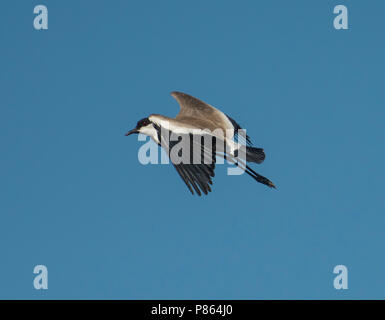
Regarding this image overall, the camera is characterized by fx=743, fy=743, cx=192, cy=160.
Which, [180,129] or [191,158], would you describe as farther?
[180,129]

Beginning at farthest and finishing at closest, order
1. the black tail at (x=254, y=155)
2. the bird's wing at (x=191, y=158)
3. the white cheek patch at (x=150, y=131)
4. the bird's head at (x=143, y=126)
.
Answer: the bird's head at (x=143, y=126) → the white cheek patch at (x=150, y=131) → the black tail at (x=254, y=155) → the bird's wing at (x=191, y=158)

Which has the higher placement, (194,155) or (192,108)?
(192,108)

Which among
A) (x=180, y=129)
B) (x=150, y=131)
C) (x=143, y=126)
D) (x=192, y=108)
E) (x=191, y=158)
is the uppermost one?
(x=192, y=108)

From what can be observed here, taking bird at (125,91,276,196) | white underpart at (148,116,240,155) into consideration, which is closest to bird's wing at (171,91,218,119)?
bird at (125,91,276,196)

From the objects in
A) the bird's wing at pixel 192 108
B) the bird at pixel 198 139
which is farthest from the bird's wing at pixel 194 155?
the bird's wing at pixel 192 108

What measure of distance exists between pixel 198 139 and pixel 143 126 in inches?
55.4

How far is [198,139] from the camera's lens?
12.2m

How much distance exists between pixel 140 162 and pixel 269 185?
8.65ft

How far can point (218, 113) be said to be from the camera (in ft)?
46.9

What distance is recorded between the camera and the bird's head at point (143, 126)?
1307 cm

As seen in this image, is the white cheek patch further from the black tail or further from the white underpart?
the black tail

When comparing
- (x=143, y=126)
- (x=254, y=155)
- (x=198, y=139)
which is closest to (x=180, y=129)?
(x=198, y=139)

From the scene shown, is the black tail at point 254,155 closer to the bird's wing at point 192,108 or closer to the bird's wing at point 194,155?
the bird's wing at point 194,155

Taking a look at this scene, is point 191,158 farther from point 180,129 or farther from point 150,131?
point 150,131
